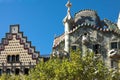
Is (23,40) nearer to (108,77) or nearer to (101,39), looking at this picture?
(101,39)

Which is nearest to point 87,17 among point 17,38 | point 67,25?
point 67,25

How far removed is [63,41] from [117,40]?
22.3 ft

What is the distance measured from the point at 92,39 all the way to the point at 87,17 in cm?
383

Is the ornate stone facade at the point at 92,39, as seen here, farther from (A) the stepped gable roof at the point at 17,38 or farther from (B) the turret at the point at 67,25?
(A) the stepped gable roof at the point at 17,38

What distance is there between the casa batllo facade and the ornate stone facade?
3.06 meters

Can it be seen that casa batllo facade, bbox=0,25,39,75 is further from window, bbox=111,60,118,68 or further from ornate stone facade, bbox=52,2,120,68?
window, bbox=111,60,118,68

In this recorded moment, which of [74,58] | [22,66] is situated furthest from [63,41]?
[74,58]

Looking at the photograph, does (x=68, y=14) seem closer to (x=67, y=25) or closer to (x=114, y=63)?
(x=67, y=25)

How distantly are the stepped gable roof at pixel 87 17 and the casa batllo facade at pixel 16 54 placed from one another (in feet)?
23.4

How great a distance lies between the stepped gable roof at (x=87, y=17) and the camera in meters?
54.0

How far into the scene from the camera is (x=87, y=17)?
179 feet

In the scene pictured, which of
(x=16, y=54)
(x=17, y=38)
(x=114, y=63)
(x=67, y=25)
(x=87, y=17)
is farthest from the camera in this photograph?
(x=87, y=17)

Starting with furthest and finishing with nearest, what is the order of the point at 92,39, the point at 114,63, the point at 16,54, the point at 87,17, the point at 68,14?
the point at 87,17 → the point at 68,14 → the point at 16,54 → the point at 92,39 → the point at 114,63

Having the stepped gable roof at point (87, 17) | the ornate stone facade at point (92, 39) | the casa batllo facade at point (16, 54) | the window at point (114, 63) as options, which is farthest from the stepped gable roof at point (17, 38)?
the window at point (114, 63)
